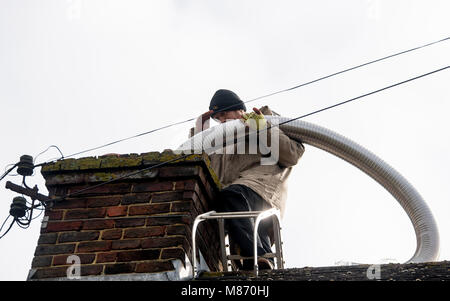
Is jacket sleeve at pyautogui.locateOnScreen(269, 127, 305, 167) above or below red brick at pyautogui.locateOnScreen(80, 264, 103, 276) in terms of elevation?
above

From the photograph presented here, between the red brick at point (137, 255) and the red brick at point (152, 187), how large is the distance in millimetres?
502

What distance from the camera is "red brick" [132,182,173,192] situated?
446cm

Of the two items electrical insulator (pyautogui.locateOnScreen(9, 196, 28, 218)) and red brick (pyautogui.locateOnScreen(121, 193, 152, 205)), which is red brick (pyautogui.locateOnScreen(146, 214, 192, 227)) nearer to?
red brick (pyautogui.locateOnScreen(121, 193, 152, 205))

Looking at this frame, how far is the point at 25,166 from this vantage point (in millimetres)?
5914

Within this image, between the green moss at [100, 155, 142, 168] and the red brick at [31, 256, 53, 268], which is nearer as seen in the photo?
the red brick at [31, 256, 53, 268]

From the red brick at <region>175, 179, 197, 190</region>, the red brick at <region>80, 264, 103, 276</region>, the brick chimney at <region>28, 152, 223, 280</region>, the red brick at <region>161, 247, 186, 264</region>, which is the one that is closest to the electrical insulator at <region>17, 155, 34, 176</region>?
the brick chimney at <region>28, 152, 223, 280</region>

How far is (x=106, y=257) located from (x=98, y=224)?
0.29 m

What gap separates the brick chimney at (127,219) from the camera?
13.3ft

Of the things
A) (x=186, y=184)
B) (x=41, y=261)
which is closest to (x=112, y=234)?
(x=41, y=261)

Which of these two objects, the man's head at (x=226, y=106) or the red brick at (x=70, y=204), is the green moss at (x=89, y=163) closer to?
the red brick at (x=70, y=204)

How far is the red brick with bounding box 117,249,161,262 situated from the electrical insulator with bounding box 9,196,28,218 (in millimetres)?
1735

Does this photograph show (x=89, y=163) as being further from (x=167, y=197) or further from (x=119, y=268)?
(x=119, y=268)

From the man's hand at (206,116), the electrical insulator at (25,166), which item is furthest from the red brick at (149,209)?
the man's hand at (206,116)

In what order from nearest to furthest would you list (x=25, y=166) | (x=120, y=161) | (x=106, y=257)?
1. (x=106, y=257)
2. (x=120, y=161)
3. (x=25, y=166)
